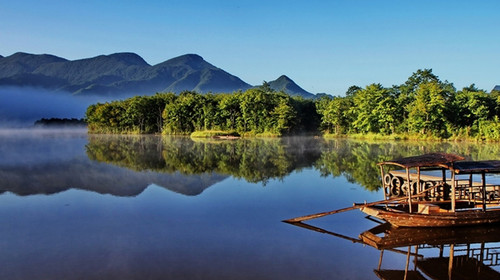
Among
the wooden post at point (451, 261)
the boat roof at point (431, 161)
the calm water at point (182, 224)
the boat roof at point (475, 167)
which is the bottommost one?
the wooden post at point (451, 261)

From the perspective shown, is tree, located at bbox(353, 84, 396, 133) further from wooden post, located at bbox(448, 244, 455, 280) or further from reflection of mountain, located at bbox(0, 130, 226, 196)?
wooden post, located at bbox(448, 244, 455, 280)

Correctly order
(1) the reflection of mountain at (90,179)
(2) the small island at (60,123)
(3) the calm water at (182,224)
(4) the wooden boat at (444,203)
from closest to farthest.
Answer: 1. (3) the calm water at (182,224)
2. (4) the wooden boat at (444,203)
3. (1) the reflection of mountain at (90,179)
4. (2) the small island at (60,123)

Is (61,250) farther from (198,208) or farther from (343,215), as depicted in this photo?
(343,215)

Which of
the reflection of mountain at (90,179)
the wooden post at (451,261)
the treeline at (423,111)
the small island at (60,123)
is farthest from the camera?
the small island at (60,123)

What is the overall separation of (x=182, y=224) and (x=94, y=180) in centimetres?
771

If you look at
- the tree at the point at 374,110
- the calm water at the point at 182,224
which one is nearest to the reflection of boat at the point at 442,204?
the calm water at the point at 182,224

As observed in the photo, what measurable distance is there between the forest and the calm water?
1053 inches

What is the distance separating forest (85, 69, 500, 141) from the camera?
1565 inches

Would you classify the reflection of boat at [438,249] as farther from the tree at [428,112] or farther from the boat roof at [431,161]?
the tree at [428,112]

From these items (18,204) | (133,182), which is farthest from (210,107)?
(18,204)

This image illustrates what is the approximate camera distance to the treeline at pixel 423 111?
39.1 metres

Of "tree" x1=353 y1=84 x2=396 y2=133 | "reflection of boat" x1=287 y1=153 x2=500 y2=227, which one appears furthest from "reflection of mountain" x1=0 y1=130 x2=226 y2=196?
"tree" x1=353 y1=84 x2=396 y2=133

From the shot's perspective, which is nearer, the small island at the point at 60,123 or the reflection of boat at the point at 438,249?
the reflection of boat at the point at 438,249

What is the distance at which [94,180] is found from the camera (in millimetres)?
15320
